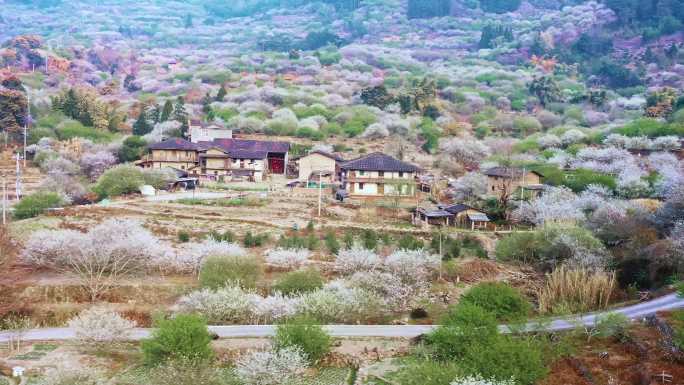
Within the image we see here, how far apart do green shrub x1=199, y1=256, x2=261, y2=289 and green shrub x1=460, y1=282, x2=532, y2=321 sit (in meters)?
10.1

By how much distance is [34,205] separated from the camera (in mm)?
41750

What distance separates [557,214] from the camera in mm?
40781

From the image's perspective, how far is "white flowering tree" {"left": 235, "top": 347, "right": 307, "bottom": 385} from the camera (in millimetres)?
21062

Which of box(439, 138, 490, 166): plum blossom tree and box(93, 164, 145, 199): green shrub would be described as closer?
box(93, 164, 145, 199): green shrub

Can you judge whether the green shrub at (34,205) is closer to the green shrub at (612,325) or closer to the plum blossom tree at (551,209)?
the plum blossom tree at (551,209)

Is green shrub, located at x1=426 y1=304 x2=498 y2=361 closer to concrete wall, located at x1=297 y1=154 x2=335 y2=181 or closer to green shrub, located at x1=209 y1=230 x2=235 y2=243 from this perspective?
green shrub, located at x1=209 y1=230 x2=235 y2=243

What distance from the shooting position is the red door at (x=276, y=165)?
191 ft

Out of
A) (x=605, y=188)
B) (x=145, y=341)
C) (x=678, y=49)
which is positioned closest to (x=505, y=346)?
(x=145, y=341)

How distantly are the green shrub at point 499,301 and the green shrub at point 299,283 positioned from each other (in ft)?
22.4

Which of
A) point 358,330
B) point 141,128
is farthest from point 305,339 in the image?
point 141,128

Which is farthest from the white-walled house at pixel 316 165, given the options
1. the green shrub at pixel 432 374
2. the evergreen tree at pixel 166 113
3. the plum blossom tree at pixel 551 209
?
the green shrub at pixel 432 374

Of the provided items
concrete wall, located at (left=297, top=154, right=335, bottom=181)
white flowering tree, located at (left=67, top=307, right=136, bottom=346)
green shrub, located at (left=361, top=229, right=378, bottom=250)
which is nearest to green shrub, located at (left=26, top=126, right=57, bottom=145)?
concrete wall, located at (left=297, top=154, right=335, bottom=181)

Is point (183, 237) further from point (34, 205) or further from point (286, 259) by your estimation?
point (34, 205)

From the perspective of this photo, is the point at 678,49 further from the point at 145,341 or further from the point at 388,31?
the point at 145,341
